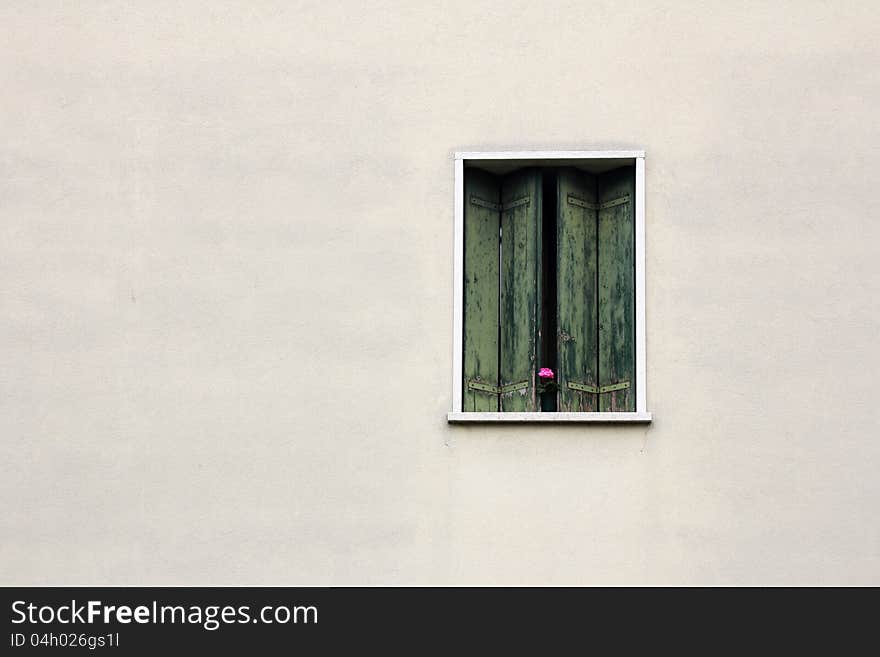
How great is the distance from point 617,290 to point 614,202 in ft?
1.94

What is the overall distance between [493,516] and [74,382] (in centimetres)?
274

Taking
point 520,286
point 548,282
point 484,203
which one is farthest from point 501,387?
point 484,203

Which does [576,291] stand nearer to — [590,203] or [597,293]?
[597,293]

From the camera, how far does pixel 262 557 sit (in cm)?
1127

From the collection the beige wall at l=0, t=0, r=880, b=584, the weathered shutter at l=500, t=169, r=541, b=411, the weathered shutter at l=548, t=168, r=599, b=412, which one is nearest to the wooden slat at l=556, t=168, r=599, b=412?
the weathered shutter at l=548, t=168, r=599, b=412

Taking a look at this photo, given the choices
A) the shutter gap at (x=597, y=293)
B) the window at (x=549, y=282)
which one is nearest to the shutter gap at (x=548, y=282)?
the window at (x=549, y=282)

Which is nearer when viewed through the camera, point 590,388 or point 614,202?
point 590,388

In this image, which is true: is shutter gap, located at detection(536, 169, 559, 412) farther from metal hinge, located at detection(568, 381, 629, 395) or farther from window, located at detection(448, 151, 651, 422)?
metal hinge, located at detection(568, 381, 629, 395)

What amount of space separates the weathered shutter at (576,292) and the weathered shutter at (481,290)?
0.41m

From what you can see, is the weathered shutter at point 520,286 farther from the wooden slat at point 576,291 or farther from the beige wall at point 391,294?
the beige wall at point 391,294

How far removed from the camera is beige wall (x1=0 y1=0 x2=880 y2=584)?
11250 mm

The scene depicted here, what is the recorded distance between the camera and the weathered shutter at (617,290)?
1167cm

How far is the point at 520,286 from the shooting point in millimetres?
11938

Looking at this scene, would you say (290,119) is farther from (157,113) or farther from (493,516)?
(493,516)
